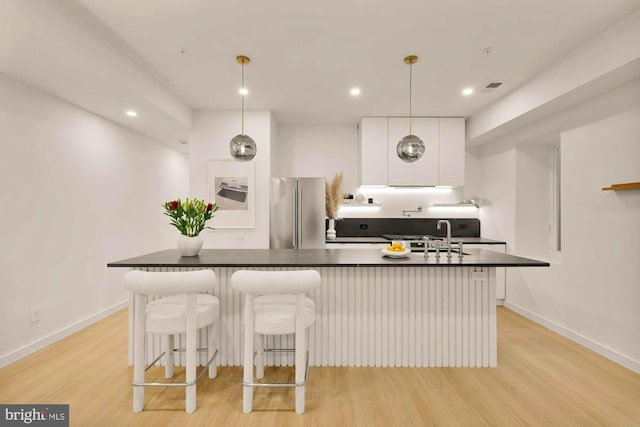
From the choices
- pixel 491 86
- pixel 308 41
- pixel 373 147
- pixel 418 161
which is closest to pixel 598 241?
pixel 491 86

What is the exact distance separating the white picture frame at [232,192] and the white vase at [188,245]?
169cm

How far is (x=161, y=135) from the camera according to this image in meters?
4.80

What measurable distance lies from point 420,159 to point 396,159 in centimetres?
37

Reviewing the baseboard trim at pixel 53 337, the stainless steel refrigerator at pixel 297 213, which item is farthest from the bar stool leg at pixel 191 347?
the stainless steel refrigerator at pixel 297 213

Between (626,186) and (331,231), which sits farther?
(331,231)

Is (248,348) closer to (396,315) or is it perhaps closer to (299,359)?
(299,359)

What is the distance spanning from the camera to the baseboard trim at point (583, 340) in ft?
8.64

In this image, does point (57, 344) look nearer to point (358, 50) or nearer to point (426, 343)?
point (426, 343)

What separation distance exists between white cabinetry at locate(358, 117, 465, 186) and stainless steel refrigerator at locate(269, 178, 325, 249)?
849 mm

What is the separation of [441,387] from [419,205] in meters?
3.26

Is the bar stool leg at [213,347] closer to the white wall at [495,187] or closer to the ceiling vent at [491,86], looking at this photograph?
the ceiling vent at [491,86]

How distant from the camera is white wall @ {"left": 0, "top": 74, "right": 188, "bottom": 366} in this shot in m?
2.75

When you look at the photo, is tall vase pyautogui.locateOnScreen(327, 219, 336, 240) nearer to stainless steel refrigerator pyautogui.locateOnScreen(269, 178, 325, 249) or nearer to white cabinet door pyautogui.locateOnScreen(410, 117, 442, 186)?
stainless steel refrigerator pyautogui.locateOnScreen(269, 178, 325, 249)

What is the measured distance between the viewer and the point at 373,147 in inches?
182
